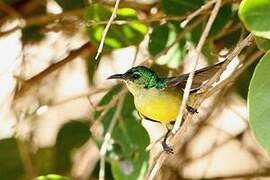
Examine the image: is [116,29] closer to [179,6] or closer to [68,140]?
[179,6]

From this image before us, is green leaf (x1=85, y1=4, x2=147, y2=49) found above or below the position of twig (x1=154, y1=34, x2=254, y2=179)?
below

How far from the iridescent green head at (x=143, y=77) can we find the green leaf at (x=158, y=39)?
0.18 meters

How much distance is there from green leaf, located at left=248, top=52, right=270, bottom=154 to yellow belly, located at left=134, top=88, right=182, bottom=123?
1.31ft

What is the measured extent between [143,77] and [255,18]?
1.73ft

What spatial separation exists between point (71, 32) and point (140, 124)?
1.91 feet

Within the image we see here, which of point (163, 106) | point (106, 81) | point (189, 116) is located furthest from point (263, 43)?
point (106, 81)

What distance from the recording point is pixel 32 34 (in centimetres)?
212

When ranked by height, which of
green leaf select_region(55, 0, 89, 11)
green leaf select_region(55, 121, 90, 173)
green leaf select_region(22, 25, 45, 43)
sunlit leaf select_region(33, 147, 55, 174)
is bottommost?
sunlit leaf select_region(33, 147, 55, 174)

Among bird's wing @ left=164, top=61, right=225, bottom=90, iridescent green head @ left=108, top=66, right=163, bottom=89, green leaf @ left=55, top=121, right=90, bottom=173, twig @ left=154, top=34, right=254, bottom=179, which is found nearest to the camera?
twig @ left=154, top=34, right=254, bottom=179

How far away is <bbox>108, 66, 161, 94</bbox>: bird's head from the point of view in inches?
59.4

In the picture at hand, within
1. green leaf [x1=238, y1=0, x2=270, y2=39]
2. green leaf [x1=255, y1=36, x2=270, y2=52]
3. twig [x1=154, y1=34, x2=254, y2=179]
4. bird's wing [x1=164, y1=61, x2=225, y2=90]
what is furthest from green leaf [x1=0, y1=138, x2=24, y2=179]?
green leaf [x1=238, y1=0, x2=270, y2=39]

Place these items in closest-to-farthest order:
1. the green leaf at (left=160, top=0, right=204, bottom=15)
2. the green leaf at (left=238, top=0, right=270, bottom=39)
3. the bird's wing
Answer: the green leaf at (left=238, top=0, right=270, bottom=39)
the bird's wing
the green leaf at (left=160, top=0, right=204, bottom=15)

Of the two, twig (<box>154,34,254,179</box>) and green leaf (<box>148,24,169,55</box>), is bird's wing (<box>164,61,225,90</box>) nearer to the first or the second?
twig (<box>154,34,254,179</box>)

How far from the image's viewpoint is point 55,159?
82.1 inches
